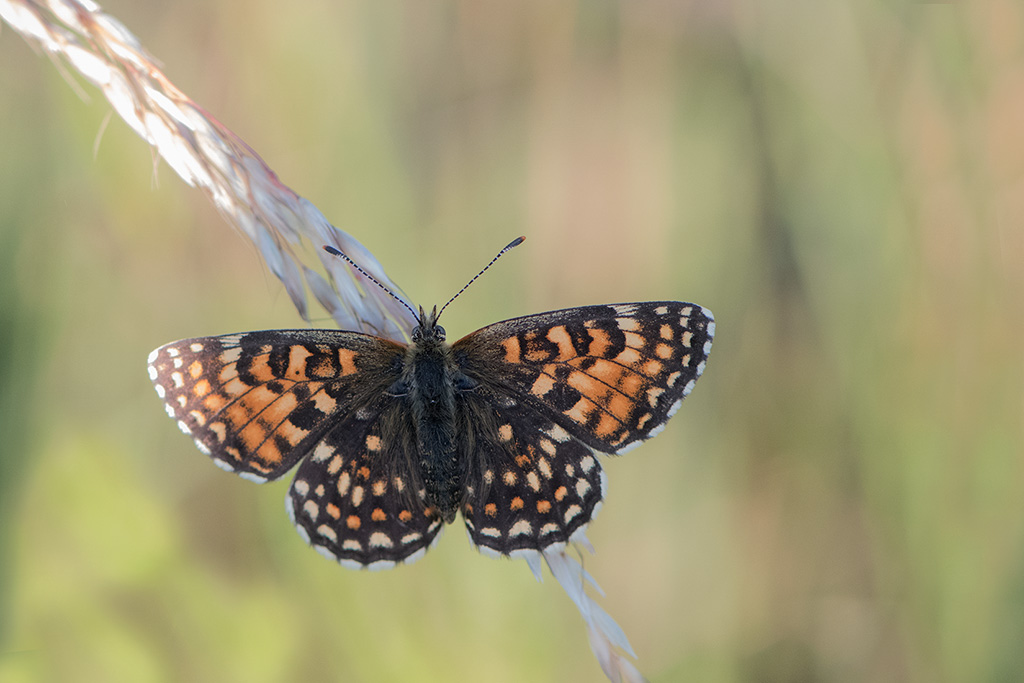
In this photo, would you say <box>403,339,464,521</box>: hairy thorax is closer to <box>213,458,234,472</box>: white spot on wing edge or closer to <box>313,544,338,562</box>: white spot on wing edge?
<box>313,544,338,562</box>: white spot on wing edge

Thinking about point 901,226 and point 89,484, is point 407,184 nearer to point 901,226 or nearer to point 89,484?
point 89,484

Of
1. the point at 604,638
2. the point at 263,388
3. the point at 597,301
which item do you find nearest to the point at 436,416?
the point at 263,388

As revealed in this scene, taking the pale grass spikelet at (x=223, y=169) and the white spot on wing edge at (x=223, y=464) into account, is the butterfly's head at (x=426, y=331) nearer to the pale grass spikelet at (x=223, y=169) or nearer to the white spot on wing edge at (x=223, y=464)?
the pale grass spikelet at (x=223, y=169)

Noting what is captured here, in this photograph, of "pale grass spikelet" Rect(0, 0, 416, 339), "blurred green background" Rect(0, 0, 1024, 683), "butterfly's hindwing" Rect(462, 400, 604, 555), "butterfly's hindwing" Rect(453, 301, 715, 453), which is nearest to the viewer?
"pale grass spikelet" Rect(0, 0, 416, 339)

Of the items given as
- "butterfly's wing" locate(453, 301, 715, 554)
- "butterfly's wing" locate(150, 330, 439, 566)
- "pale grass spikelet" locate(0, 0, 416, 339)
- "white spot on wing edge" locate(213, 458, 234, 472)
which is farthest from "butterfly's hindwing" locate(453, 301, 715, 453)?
"white spot on wing edge" locate(213, 458, 234, 472)

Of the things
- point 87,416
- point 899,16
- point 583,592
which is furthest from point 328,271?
point 899,16

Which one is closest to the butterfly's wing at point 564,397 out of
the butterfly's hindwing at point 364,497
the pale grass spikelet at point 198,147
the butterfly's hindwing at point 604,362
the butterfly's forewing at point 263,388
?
the butterfly's hindwing at point 604,362

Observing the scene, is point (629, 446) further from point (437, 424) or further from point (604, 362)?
point (437, 424)
